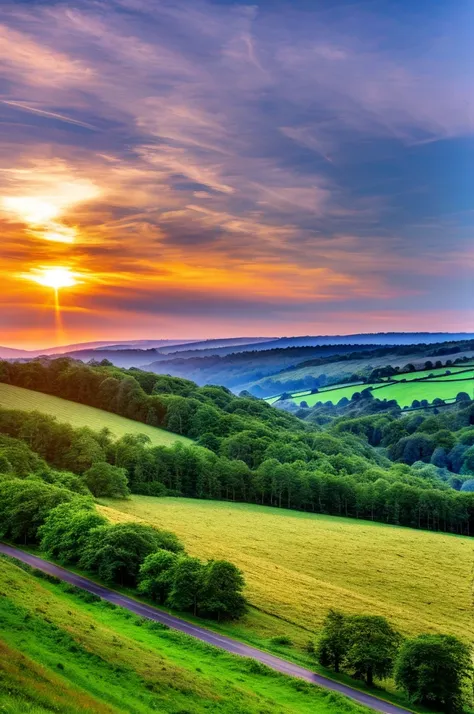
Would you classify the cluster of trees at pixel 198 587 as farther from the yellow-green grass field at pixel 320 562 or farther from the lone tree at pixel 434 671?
the lone tree at pixel 434 671

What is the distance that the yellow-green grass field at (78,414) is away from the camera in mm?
154125

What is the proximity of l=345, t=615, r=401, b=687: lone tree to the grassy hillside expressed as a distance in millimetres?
6746

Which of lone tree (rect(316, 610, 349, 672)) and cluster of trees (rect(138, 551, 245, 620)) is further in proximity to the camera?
cluster of trees (rect(138, 551, 245, 620))

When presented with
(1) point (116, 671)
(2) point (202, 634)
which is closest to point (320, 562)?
(2) point (202, 634)

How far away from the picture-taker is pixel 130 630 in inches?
1943

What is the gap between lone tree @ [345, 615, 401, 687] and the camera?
47781 millimetres

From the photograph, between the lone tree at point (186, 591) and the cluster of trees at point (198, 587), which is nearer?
the cluster of trees at point (198, 587)

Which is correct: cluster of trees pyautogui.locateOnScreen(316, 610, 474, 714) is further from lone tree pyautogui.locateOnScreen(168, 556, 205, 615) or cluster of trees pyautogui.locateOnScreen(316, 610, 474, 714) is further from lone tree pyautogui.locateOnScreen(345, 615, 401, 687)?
lone tree pyautogui.locateOnScreen(168, 556, 205, 615)

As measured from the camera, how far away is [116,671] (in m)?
36.2

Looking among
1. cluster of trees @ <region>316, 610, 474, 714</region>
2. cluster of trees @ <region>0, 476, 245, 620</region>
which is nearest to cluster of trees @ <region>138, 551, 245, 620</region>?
cluster of trees @ <region>0, 476, 245, 620</region>

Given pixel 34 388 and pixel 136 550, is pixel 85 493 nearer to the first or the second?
pixel 136 550

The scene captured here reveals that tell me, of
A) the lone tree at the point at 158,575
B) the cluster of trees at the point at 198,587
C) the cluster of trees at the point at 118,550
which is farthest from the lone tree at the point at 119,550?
the cluster of trees at the point at 198,587

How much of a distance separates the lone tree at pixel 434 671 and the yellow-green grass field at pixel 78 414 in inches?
4268

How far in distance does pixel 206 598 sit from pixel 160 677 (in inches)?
829
